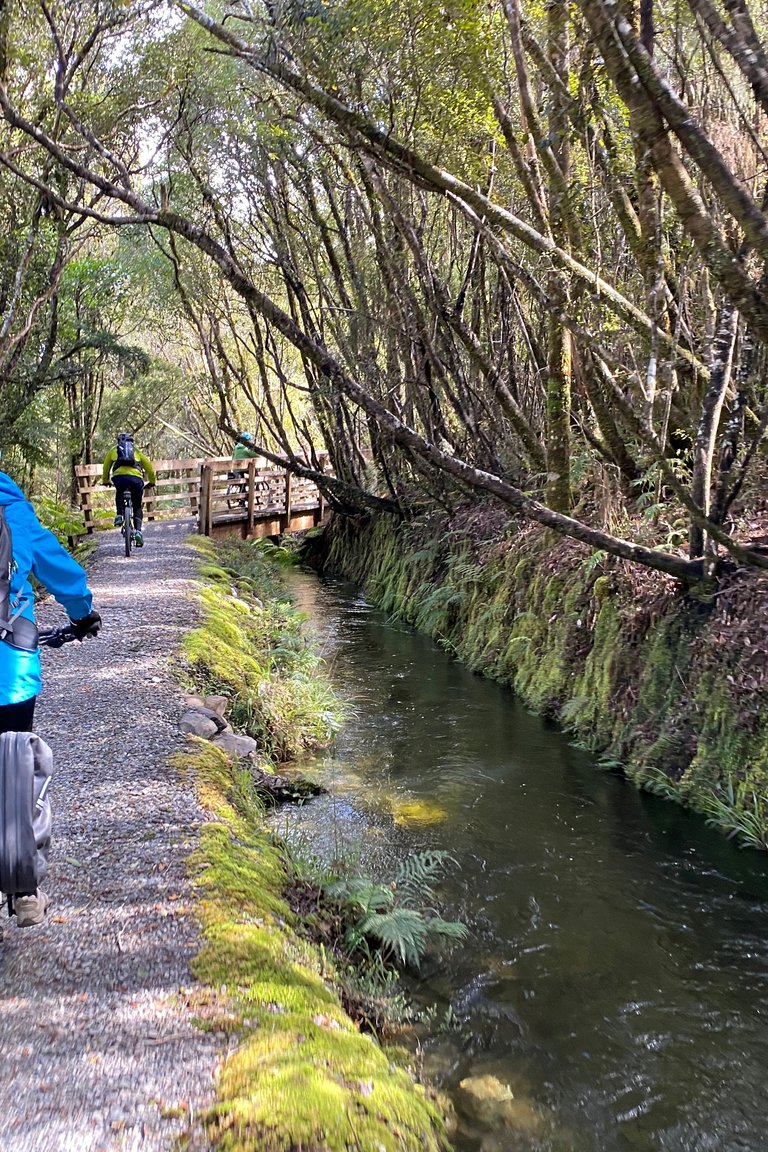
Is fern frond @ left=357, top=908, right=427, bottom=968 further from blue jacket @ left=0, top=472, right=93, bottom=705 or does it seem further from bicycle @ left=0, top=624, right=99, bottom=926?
blue jacket @ left=0, top=472, right=93, bottom=705

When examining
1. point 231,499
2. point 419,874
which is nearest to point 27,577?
point 419,874

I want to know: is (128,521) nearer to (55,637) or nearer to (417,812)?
(417,812)

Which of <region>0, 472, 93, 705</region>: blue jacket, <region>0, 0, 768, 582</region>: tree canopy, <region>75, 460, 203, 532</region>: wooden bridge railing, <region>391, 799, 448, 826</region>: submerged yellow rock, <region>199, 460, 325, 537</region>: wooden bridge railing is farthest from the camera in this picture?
<region>199, 460, 325, 537</region>: wooden bridge railing

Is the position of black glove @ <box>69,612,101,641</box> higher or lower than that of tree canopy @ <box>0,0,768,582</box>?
lower

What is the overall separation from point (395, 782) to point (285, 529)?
47.8 ft

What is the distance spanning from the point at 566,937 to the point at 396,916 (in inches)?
40.7

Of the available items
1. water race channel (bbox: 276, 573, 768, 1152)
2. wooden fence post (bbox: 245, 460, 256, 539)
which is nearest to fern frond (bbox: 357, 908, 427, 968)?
water race channel (bbox: 276, 573, 768, 1152)

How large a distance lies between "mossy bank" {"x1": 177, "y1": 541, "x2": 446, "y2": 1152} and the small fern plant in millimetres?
397

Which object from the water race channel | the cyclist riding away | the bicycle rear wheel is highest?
the cyclist riding away

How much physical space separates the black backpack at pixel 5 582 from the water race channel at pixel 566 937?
2.63m

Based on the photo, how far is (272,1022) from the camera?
2787 mm

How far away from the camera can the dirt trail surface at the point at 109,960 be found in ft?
7.64

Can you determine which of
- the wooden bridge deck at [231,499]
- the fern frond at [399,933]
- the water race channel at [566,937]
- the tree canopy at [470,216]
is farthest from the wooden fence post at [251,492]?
the fern frond at [399,933]

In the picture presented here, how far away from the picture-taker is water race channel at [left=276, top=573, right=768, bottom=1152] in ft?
11.0
